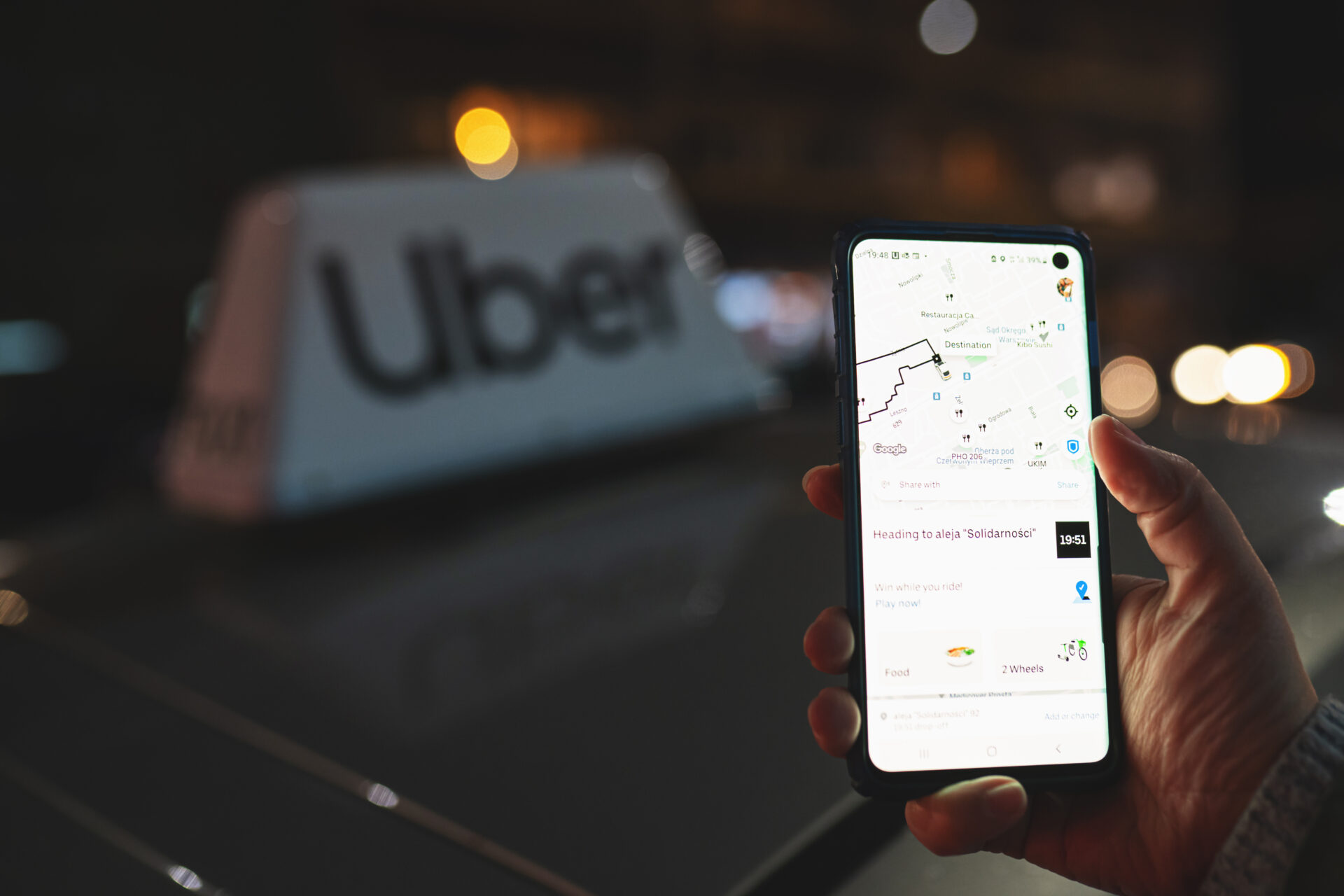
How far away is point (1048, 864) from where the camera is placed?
454 mm

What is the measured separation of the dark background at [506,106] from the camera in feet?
15.8

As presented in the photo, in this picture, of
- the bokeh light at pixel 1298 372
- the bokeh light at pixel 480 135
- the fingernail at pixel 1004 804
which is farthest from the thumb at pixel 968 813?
the bokeh light at pixel 480 135

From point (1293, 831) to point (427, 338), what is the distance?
3.09 ft

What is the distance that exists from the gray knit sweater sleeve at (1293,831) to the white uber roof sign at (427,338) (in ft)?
2.85

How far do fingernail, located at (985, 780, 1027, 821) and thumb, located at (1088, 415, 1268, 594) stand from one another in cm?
13

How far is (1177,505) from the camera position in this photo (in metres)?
0.43

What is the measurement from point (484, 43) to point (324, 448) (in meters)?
5.22

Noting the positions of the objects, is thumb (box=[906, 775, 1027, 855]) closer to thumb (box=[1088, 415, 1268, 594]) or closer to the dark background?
thumb (box=[1088, 415, 1268, 594])

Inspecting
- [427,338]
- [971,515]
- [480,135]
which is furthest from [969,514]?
[480,135]

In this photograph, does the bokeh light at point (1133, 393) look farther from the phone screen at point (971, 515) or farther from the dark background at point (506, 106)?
the dark background at point (506, 106)

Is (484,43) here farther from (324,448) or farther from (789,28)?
(324,448)

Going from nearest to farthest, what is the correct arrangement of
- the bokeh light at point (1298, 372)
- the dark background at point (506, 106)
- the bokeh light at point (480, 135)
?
the bokeh light at point (1298, 372) < the dark background at point (506, 106) < the bokeh light at point (480, 135)

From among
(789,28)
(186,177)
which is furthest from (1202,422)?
(789,28)

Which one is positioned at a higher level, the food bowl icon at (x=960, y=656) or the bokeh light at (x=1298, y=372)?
the bokeh light at (x=1298, y=372)
